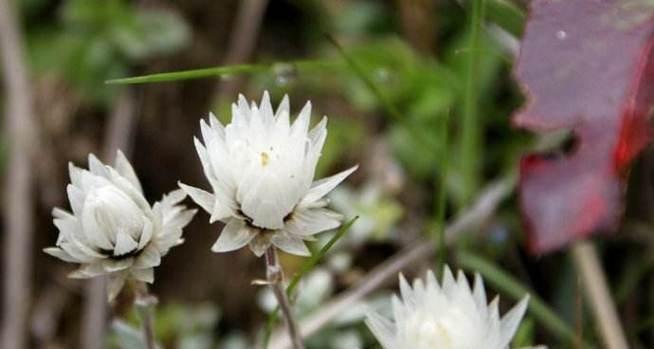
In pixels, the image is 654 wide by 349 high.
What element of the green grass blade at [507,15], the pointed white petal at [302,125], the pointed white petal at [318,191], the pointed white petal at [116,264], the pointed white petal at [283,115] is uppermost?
the green grass blade at [507,15]

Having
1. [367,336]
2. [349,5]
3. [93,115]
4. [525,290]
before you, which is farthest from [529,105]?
[93,115]

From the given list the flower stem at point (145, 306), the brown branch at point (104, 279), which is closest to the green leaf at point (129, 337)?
the flower stem at point (145, 306)

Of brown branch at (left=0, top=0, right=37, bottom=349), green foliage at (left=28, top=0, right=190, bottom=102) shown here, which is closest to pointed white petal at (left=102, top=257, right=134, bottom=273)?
brown branch at (left=0, top=0, right=37, bottom=349)

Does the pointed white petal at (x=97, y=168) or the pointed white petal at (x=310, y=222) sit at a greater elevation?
the pointed white petal at (x=97, y=168)

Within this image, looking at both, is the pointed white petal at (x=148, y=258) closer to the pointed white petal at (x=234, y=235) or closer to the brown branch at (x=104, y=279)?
the pointed white petal at (x=234, y=235)

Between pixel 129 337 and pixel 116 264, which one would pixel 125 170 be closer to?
pixel 116 264

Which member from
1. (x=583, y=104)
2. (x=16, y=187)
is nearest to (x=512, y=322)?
(x=583, y=104)
